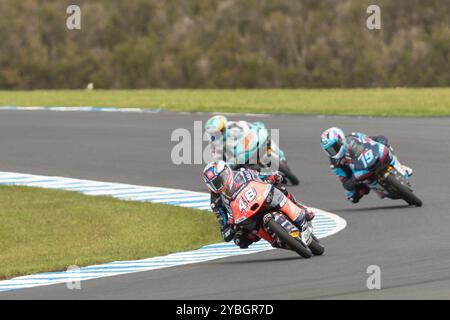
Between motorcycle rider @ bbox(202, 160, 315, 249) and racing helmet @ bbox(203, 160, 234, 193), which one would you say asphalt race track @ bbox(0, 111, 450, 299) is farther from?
racing helmet @ bbox(203, 160, 234, 193)

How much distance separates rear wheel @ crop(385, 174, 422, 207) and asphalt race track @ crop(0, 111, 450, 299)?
0.60 ft

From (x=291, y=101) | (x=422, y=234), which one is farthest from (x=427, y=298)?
(x=291, y=101)

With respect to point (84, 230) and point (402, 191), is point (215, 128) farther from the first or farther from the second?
point (402, 191)

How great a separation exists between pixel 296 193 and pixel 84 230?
4717 mm

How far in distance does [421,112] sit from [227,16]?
29918 mm

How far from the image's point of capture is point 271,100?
39.8 meters

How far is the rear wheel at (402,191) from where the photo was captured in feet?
57.7

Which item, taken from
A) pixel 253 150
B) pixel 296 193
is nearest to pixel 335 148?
pixel 253 150

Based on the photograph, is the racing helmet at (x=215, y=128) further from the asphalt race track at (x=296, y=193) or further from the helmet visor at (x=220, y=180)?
the helmet visor at (x=220, y=180)

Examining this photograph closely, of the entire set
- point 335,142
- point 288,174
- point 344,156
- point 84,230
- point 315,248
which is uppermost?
point 288,174

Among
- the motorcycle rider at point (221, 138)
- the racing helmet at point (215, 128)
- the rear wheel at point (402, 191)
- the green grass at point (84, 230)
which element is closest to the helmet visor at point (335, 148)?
the rear wheel at point (402, 191)

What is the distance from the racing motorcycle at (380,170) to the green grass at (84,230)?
7.31 feet

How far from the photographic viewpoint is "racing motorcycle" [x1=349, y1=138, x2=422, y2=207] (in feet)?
57.9
